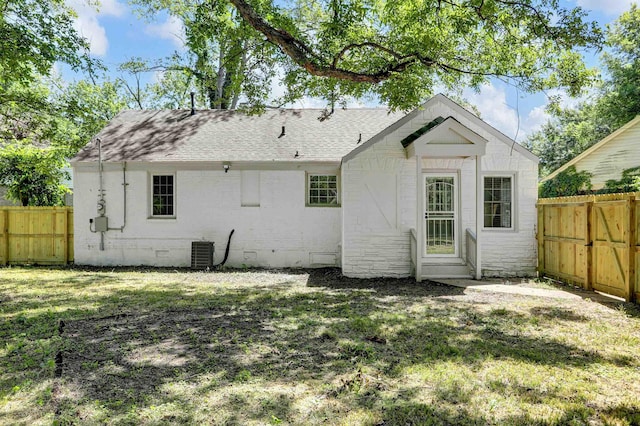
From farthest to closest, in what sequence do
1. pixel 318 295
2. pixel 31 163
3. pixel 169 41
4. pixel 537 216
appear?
pixel 169 41, pixel 31 163, pixel 537 216, pixel 318 295

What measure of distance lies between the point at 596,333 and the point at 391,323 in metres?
2.63

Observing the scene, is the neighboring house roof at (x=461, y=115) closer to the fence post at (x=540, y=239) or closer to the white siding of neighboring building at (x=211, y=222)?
the fence post at (x=540, y=239)

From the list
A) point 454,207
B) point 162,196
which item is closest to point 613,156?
point 454,207

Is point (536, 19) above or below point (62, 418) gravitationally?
above

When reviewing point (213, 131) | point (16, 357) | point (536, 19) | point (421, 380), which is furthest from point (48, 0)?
point (421, 380)

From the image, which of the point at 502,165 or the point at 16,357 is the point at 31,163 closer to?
the point at 16,357

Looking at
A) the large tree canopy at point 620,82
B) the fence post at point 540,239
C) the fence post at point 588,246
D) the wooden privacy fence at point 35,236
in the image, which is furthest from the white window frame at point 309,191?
the large tree canopy at point 620,82

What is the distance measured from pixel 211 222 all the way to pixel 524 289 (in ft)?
27.3

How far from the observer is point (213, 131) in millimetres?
13867

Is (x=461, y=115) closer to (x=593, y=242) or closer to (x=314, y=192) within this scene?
(x=593, y=242)

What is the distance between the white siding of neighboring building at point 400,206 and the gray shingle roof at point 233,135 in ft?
7.11

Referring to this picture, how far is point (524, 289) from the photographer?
874 centimetres

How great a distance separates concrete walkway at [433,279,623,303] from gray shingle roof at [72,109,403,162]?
5059 millimetres

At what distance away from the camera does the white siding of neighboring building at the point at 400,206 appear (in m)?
10.3
